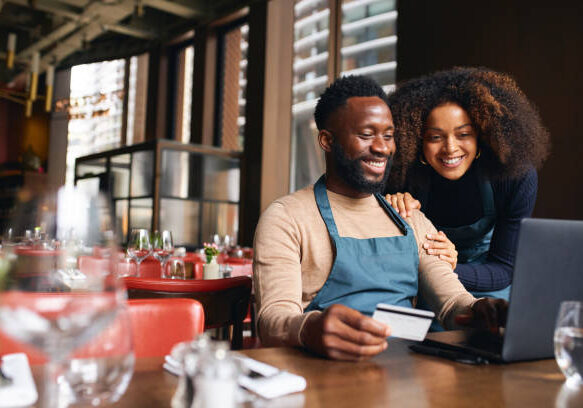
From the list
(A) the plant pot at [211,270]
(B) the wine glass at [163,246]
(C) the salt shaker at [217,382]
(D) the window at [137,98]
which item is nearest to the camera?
(C) the salt shaker at [217,382]

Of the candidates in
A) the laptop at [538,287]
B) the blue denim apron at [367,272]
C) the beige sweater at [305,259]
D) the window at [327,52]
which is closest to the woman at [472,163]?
the beige sweater at [305,259]

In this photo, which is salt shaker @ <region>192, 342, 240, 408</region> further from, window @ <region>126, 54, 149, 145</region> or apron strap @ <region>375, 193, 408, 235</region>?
window @ <region>126, 54, 149, 145</region>

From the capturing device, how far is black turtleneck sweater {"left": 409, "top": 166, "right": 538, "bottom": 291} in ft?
6.32

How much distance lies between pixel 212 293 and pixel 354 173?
74 cm

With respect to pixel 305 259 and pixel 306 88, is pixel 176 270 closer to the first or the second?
pixel 305 259

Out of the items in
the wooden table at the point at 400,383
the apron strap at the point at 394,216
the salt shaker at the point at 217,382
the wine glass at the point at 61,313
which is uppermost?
the apron strap at the point at 394,216

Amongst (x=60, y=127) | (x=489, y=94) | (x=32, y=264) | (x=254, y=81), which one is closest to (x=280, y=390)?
(x=32, y=264)

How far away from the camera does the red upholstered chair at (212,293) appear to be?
185 centimetres

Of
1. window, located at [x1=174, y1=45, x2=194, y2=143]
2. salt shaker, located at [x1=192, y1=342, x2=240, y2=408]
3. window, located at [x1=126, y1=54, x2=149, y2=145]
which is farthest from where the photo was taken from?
window, located at [x1=126, y1=54, x2=149, y2=145]

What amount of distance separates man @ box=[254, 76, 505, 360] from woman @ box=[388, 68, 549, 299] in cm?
41

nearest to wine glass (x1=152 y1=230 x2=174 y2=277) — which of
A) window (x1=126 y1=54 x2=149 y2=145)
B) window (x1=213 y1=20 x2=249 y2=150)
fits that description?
window (x1=213 y1=20 x2=249 y2=150)

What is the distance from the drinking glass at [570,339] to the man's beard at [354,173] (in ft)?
2.55

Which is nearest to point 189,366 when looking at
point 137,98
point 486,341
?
point 486,341

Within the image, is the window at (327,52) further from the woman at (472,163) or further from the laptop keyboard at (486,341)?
the laptop keyboard at (486,341)
